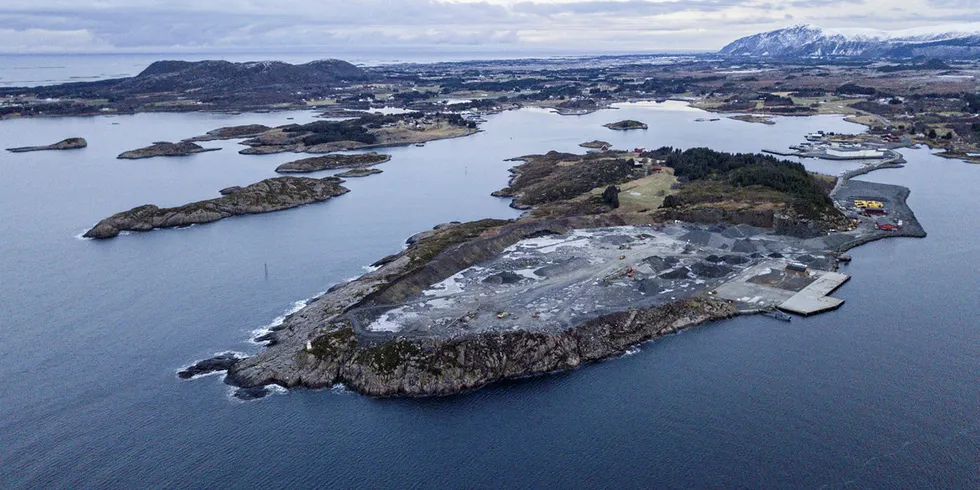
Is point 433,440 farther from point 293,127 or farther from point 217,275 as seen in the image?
point 293,127

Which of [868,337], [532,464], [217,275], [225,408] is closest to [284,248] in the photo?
[217,275]

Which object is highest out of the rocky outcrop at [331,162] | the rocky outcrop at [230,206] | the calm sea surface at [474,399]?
the rocky outcrop at [331,162]

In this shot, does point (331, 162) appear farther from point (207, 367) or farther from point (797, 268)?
point (797, 268)

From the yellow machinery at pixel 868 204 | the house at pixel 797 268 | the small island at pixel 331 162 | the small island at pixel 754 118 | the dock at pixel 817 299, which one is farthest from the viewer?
the small island at pixel 754 118

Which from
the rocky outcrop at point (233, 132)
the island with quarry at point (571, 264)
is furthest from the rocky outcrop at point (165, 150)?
the island with quarry at point (571, 264)

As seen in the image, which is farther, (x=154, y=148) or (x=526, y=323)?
(x=154, y=148)

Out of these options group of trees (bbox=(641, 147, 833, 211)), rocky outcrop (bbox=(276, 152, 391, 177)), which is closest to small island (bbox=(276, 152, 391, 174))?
rocky outcrop (bbox=(276, 152, 391, 177))

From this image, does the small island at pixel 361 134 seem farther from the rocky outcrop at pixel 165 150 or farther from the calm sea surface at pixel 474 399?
the calm sea surface at pixel 474 399
